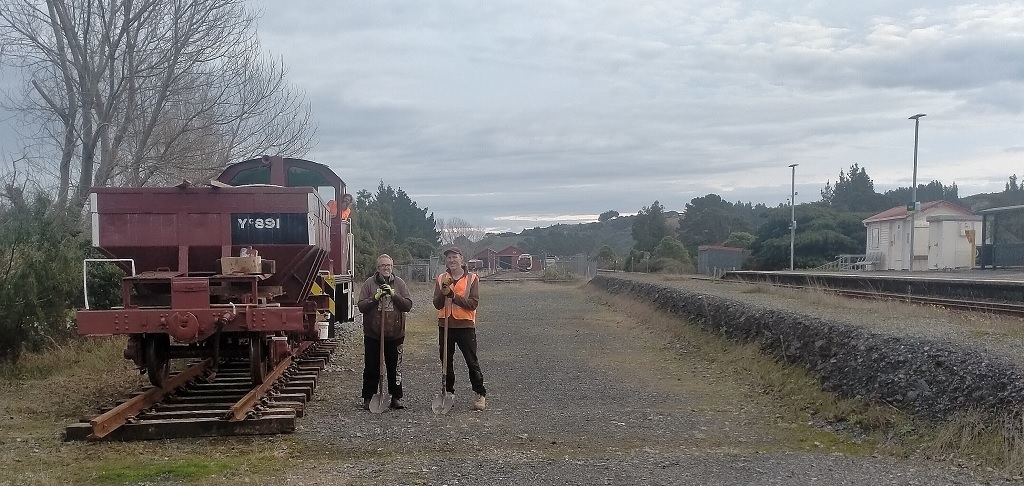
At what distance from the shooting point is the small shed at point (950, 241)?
39125 mm

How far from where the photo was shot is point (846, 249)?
5197 centimetres

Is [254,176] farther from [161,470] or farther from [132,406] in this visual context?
[161,470]

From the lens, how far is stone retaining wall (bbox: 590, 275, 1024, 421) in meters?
6.48

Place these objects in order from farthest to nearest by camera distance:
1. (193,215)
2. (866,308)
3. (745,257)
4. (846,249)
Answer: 1. (745,257)
2. (846,249)
3. (866,308)
4. (193,215)

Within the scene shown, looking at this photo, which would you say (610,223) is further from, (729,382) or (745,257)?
(729,382)

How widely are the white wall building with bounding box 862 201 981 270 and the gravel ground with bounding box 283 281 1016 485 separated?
31215mm

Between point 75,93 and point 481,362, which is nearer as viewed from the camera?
point 481,362

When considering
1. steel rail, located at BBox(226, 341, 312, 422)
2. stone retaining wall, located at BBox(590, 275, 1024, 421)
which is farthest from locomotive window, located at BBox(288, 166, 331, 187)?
stone retaining wall, located at BBox(590, 275, 1024, 421)

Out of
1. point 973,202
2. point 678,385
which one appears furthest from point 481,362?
point 973,202

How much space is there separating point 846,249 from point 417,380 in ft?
153

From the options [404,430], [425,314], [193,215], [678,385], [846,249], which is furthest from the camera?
[846,249]

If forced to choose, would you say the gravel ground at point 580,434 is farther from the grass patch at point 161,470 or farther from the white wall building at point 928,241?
the white wall building at point 928,241

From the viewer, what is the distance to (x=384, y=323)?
8398mm

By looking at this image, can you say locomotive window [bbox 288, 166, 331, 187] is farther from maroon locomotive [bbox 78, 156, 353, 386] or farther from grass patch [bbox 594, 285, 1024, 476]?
grass patch [bbox 594, 285, 1024, 476]
